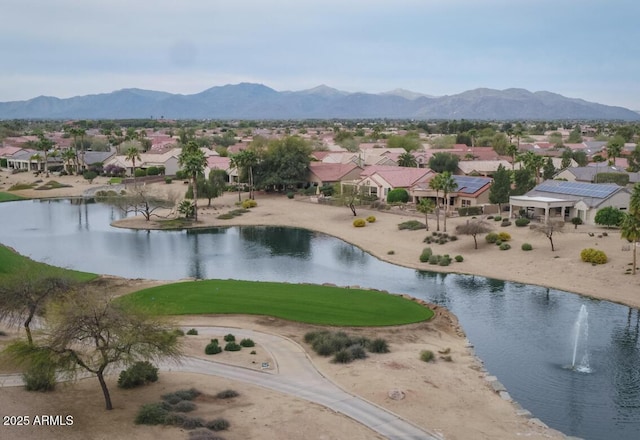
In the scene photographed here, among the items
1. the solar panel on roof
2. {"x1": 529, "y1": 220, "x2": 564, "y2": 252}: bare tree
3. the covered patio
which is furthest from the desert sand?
the solar panel on roof

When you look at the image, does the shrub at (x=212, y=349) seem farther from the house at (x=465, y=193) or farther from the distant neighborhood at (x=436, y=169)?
the house at (x=465, y=193)

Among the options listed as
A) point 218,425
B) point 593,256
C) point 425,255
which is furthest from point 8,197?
point 218,425

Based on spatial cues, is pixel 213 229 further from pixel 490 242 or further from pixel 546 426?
pixel 546 426

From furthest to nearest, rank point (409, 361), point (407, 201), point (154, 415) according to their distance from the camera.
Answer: point (407, 201)
point (409, 361)
point (154, 415)

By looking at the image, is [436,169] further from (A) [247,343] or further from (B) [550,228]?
(A) [247,343]

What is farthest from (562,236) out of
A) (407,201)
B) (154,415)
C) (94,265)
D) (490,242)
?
(154,415)

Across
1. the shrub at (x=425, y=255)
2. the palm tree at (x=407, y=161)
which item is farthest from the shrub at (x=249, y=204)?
the shrub at (x=425, y=255)
